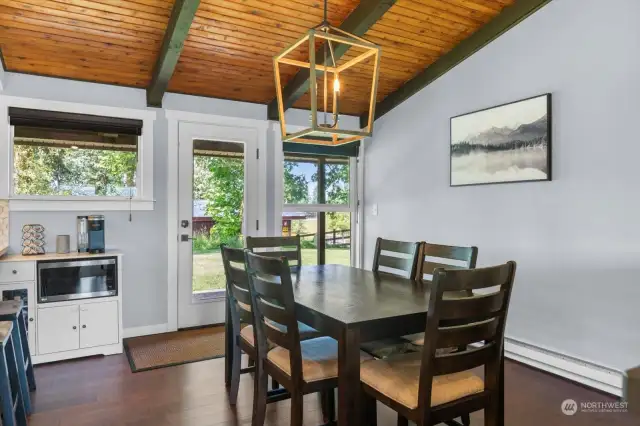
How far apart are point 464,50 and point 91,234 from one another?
346 centimetres

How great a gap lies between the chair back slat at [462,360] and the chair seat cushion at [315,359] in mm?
522

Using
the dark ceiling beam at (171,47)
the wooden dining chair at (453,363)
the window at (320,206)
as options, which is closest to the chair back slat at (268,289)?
the wooden dining chair at (453,363)

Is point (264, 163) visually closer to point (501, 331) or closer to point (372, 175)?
point (372, 175)

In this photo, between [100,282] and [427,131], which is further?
[427,131]

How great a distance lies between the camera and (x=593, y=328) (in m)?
2.94

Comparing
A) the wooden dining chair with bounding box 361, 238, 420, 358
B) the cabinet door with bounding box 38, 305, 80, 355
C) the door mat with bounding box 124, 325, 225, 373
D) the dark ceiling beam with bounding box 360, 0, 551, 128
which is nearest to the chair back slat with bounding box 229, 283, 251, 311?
the wooden dining chair with bounding box 361, 238, 420, 358

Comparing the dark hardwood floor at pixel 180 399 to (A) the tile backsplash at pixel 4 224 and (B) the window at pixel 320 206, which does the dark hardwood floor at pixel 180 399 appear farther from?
(B) the window at pixel 320 206

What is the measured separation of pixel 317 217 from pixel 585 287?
2737mm

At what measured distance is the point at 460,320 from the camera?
66.2 inches

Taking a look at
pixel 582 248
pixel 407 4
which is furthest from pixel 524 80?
pixel 582 248

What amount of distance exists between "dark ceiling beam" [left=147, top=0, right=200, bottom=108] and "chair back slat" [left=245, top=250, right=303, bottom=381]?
1738mm

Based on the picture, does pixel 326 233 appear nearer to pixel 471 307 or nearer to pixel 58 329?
Answer: pixel 58 329

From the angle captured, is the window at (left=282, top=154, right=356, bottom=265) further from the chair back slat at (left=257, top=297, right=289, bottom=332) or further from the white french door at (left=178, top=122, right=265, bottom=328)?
the chair back slat at (left=257, top=297, right=289, bottom=332)

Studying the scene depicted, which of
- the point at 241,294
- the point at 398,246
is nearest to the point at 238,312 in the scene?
the point at 241,294
